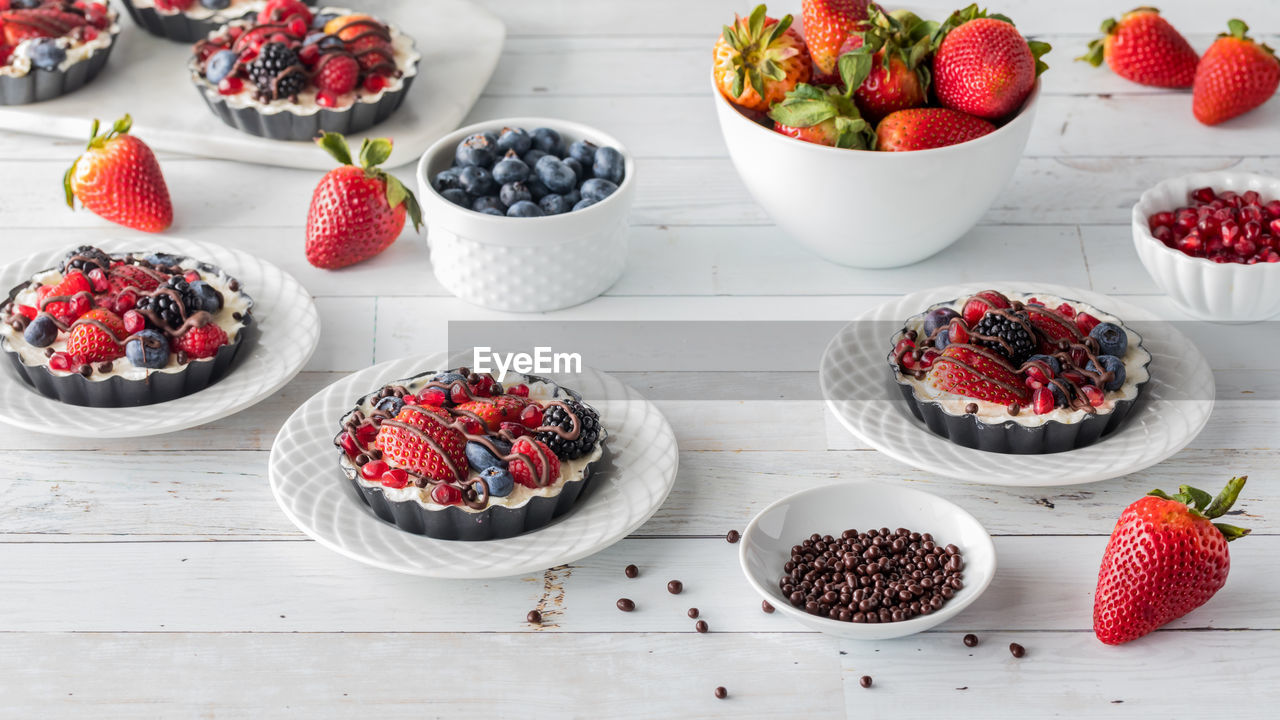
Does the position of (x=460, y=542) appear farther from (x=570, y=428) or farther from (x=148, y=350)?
(x=148, y=350)

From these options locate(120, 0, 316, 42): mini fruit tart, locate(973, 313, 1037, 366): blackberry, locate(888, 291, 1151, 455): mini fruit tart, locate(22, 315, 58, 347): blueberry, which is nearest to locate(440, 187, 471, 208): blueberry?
locate(22, 315, 58, 347): blueberry

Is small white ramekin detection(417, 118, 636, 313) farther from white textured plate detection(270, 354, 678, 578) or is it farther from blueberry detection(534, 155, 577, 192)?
white textured plate detection(270, 354, 678, 578)

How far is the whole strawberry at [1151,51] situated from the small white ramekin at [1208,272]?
0.63 m

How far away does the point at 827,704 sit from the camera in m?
1.39

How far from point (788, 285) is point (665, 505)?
1.91 feet

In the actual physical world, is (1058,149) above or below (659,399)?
above

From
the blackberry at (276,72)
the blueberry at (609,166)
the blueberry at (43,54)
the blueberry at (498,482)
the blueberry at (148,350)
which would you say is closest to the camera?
the blueberry at (498,482)

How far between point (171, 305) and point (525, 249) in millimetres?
516

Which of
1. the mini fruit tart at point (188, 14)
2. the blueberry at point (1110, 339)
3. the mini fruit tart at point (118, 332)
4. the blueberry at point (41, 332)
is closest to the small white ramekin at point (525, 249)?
the mini fruit tart at point (118, 332)

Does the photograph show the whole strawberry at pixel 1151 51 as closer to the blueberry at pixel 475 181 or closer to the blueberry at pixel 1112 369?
Answer: the blueberry at pixel 1112 369

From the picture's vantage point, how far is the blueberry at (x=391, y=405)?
1625 millimetres

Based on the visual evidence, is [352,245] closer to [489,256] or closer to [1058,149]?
[489,256]

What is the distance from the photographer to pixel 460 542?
4.98 feet

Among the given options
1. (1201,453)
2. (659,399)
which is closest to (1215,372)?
(1201,453)
